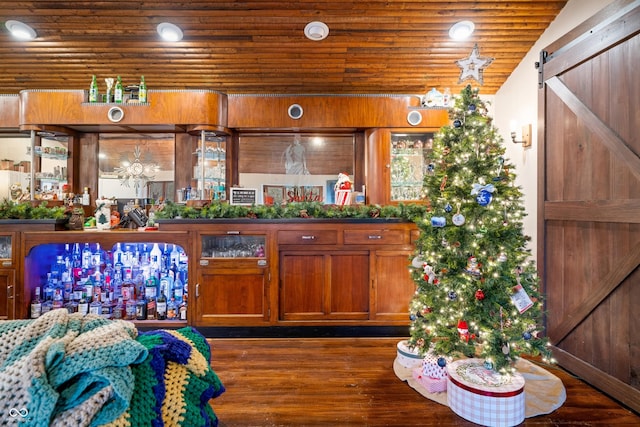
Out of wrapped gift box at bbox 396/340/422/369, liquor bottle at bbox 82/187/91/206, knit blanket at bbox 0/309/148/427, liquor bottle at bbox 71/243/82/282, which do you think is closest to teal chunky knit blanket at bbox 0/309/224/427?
knit blanket at bbox 0/309/148/427

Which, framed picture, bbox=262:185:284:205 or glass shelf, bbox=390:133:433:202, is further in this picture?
framed picture, bbox=262:185:284:205

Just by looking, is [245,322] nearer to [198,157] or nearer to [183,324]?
[183,324]

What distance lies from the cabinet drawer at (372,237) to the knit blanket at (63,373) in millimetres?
2314

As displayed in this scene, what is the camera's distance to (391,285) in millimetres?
3107

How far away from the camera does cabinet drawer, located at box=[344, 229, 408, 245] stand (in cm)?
310

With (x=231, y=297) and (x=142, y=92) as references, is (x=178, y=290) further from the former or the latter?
(x=142, y=92)

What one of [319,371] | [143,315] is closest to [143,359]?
[319,371]

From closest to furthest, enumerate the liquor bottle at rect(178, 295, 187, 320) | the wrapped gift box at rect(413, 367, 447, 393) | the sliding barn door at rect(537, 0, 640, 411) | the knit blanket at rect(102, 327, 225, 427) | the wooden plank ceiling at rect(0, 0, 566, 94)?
the knit blanket at rect(102, 327, 225, 427) → the sliding barn door at rect(537, 0, 640, 411) → the wrapped gift box at rect(413, 367, 447, 393) → the wooden plank ceiling at rect(0, 0, 566, 94) → the liquor bottle at rect(178, 295, 187, 320)

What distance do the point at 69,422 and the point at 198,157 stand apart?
362 cm

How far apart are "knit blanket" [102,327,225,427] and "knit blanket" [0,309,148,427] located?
58 mm

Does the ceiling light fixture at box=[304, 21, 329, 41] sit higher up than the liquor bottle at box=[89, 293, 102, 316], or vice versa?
the ceiling light fixture at box=[304, 21, 329, 41]

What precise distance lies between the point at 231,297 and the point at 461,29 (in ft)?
10.2

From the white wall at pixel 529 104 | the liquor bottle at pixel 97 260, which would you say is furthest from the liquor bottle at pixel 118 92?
the white wall at pixel 529 104

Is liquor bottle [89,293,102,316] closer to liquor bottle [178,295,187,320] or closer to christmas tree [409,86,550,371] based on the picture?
liquor bottle [178,295,187,320]
